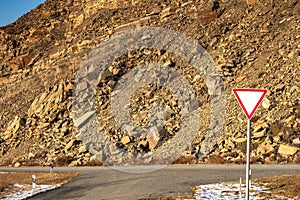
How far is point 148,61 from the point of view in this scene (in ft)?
122

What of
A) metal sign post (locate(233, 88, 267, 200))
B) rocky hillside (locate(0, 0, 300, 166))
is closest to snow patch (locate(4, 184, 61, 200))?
rocky hillside (locate(0, 0, 300, 166))

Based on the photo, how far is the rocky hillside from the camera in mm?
24656

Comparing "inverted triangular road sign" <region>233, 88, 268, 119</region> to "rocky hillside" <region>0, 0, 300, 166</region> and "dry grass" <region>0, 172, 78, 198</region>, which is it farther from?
"rocky hillside" <region>0, 0, 300, 166</region>

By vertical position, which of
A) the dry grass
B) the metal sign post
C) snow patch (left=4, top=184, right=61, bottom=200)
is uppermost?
the metal sign post

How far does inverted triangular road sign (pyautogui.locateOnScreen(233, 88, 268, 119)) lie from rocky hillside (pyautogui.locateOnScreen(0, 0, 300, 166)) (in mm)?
14431

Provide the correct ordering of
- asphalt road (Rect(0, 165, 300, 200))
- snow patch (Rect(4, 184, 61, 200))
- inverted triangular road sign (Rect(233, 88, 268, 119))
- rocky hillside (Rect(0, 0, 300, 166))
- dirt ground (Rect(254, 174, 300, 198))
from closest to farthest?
1. inverted triangular road sign (Rect(233, 88, 268, 119))
2. dirt ground (Rect(254, 174, 300, 198))
3. asphalt road (Rect(0, 165, 300, 200))
4. snow patch (Rect(4, 184, 61, 200))
5. rocky hillside (Rect(0, 0, 300, 166))

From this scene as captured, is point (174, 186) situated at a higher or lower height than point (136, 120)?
lower

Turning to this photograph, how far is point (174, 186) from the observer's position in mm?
14336

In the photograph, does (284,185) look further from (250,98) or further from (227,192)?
(250,98)

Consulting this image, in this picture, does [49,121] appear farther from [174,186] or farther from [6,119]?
[174,186]

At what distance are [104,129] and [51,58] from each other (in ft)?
62.2

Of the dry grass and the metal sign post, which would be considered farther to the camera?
the dry grass

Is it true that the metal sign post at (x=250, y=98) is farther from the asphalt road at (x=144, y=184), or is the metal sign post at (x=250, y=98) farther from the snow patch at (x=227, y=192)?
the asphalt road at (x=144, y=184)

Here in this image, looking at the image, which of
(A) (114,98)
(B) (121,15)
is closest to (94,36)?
(B) (121,15)
